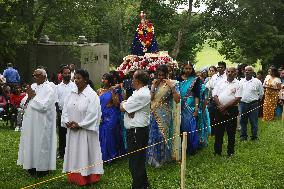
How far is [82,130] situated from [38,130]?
3.67 feet

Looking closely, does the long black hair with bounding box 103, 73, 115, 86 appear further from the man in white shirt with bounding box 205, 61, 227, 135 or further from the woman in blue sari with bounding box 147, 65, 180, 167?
the man in white shirt with bounding box 205, 61, 227, 135

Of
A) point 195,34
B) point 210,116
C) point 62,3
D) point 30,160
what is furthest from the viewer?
point 195,34

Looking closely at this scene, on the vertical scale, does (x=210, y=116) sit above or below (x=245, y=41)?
below

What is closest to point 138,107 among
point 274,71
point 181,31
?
point 274,71

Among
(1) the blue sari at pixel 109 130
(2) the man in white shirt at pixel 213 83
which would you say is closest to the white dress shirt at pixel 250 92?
(2) the man in white shirt at pixel 213 83

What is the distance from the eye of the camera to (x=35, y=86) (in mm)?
9438

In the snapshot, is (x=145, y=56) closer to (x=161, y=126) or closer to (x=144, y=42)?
(x=144, y=42)

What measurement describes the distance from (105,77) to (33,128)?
161 cm

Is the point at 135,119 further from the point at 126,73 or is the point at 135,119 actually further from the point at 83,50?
the point at 83,50

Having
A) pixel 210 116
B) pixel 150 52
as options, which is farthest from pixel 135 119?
pixel 210 116

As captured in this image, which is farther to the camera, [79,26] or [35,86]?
[79,26]

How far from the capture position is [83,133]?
27.9 ft

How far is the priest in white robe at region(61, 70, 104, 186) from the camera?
8453 mm

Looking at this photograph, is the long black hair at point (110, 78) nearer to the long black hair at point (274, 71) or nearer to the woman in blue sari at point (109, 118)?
the woman in blue sari at point (109, 118)
